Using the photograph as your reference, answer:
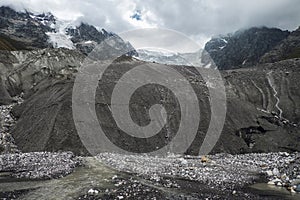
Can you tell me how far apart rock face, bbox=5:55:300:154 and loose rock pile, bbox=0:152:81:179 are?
5.04 meters

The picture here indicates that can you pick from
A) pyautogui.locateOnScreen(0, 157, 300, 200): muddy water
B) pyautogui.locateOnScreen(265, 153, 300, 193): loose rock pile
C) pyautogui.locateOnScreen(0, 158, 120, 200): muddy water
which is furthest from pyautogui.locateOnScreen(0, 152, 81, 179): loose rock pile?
pyautogui.locateOnScreen(265, 153, 300, 193): loose rock pile

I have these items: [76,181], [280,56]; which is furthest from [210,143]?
[280,56]

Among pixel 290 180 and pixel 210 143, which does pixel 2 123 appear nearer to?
pixel 210 143

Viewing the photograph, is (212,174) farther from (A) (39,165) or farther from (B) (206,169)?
(A) (39,165)

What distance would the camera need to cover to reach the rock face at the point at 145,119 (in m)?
42.1

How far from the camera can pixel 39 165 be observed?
30.7 m

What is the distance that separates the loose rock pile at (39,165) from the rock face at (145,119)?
16.5ft

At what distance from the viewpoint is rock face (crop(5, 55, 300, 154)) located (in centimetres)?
4206

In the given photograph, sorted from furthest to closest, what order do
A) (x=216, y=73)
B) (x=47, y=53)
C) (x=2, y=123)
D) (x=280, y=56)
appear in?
(x=280, y=56), (x=47, y=53), (x=216, y=73), (x=2, y=123)

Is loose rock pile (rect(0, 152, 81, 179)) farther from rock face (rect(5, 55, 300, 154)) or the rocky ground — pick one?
rock face (rect(5, 55, 300, 154))

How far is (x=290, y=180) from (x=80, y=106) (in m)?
26.0

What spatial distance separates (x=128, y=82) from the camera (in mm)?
56562

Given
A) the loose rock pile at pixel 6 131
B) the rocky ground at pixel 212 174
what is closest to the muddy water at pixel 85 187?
the rocky ground at pixel 212 174

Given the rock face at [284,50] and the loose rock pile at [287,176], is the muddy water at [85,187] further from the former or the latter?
the rock face at [284,50]
